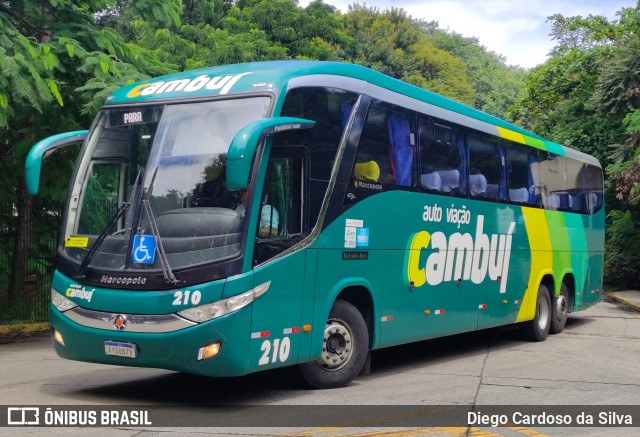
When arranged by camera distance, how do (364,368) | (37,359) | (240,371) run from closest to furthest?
(240,371) → (364,368) → (37,359)

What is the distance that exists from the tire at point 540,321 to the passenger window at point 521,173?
1.75 meters

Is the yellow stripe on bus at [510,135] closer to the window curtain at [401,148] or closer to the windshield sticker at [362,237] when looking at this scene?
the window curtain at [401,148]

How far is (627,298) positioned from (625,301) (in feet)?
3.65

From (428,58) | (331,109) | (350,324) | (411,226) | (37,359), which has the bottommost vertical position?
(37,359)

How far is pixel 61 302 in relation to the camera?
8.92 m

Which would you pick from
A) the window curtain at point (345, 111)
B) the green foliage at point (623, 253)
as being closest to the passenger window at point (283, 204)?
the window curtain at point (345, 111)

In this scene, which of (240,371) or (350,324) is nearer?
(240,371)

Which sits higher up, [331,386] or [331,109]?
[331,109]

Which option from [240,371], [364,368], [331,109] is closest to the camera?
[240,371]

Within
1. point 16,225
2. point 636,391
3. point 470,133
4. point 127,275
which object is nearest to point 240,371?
point 127,275

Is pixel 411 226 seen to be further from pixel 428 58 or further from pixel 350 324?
pixel 428 58

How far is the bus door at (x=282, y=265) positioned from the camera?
8570mm

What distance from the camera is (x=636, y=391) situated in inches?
393

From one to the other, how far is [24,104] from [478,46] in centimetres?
8740
